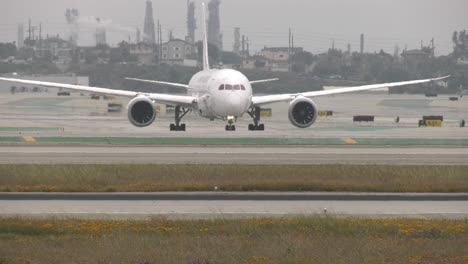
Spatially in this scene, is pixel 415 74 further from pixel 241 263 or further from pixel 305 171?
pixel 241 263

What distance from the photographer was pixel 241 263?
64.4 ft

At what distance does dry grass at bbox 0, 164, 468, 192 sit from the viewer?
33719 millimetres

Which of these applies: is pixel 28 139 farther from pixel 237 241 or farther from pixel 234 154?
pixel 237 241

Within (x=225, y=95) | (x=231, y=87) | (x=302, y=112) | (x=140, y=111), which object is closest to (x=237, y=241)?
(x=225, y=95)

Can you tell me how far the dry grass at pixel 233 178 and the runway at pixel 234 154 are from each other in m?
3.93

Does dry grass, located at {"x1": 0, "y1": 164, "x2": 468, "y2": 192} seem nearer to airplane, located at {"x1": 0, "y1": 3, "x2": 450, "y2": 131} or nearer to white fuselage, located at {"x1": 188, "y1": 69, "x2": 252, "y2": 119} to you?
white fuselage, located at {"x1": 188, "y1": 69, "x2": 252, "y2": 119}

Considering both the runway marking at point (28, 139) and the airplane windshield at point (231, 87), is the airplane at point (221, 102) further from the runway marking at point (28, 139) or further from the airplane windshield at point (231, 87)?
the runway marking at point (28, 139)

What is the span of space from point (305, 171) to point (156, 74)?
140 m

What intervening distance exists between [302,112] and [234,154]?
1834 cm

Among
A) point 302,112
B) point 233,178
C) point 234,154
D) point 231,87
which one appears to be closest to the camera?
point 233,178

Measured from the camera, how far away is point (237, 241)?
2236 centimetres

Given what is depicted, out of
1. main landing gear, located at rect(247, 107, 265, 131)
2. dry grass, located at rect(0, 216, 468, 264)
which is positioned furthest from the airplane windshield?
dry grass, located at rect(0, 216, 468, 264)

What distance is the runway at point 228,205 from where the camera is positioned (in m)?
27.6

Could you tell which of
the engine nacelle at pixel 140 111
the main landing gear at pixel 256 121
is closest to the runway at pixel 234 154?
the engine nacelle at pixel 140 111
